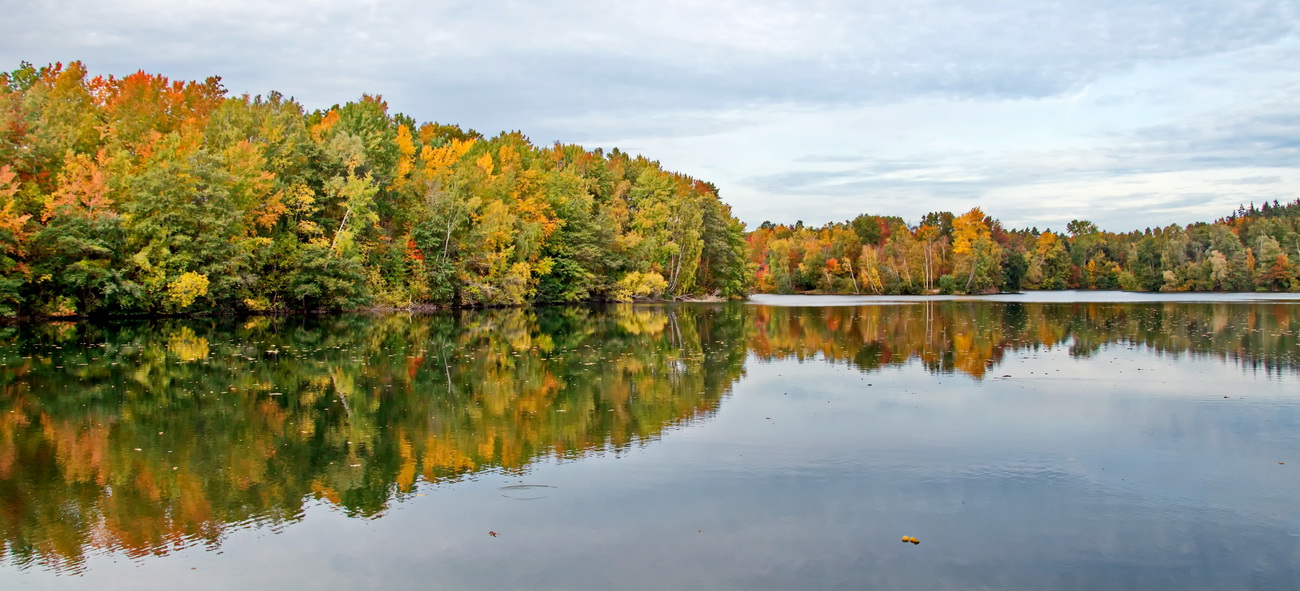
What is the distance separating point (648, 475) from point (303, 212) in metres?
38.7

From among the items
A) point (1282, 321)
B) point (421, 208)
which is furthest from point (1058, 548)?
point (421, 208)

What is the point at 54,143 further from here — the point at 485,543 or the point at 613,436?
the point at 485,543

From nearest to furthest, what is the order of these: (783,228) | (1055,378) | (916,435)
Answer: (916,435), (1055,378), (783,228)

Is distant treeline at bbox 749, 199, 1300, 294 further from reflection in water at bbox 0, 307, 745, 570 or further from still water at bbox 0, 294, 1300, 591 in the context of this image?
still water at bbox 0, 294, 1300, 591

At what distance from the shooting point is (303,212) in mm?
43312

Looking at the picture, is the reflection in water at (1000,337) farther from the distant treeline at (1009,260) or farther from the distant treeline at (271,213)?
the distant treeline at (1009,260)

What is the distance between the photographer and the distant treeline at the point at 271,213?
3369cm

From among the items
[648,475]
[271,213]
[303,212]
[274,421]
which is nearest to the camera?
[648,475]

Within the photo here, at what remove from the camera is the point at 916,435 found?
11.7m

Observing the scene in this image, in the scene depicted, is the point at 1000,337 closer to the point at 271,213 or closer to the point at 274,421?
the point at 274,421

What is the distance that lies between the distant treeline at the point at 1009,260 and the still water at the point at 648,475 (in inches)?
2672

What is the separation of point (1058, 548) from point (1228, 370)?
14.6m

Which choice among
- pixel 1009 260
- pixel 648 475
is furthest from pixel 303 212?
pixel 1009 260

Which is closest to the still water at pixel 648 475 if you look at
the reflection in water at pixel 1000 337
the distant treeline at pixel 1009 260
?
the reflection in water at pixel 1000 337
